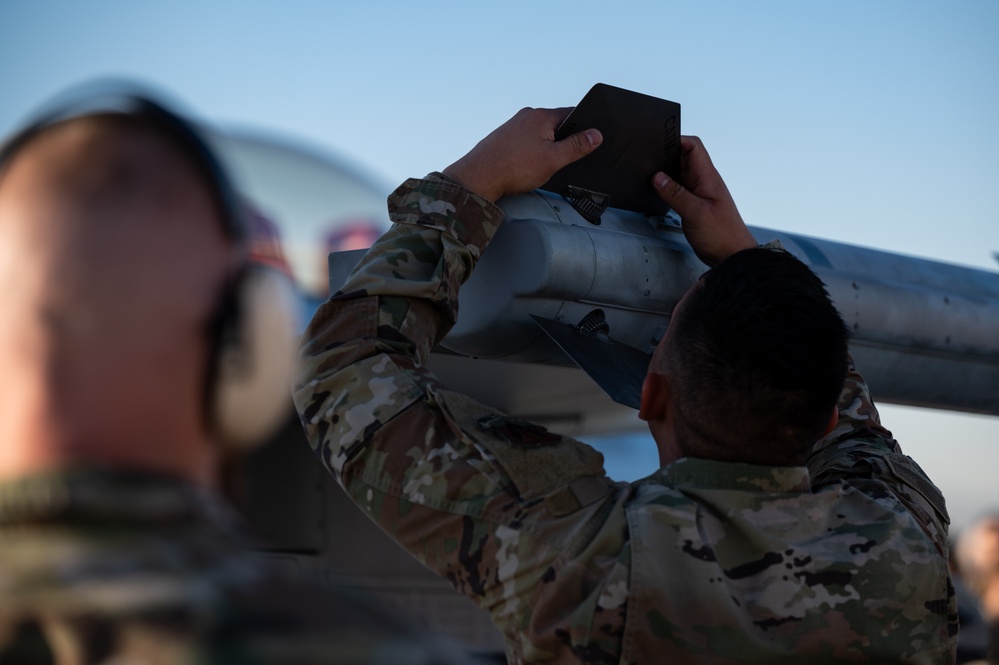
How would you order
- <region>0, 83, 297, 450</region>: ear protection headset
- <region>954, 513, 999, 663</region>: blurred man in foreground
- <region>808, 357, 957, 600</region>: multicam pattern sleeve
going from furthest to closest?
<region>954, 513, 999, 663</region>: blurred man in foreground < <region>808, 357, 957, 600</region>: multicam pattern sleeve < <region>0, 83, 297, 450</region>: ear protection headset

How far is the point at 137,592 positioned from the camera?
2.56 feet

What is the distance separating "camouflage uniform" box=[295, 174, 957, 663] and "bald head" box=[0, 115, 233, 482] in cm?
113

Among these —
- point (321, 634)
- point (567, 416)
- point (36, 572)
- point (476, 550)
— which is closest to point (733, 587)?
point (476, 550)

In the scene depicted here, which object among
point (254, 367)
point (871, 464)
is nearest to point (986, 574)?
point (871, 464)

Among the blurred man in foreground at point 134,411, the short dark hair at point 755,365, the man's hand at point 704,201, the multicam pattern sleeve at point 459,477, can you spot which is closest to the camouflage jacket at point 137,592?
the blurred man in foreground at point 134,411

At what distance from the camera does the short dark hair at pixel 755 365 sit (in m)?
1.98

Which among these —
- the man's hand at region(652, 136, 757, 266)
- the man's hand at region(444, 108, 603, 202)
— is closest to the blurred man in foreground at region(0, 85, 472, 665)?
the man's hand at region(444, 108, 603, 202)

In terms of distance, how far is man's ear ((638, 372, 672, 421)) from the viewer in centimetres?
211

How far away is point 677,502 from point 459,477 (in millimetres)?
383

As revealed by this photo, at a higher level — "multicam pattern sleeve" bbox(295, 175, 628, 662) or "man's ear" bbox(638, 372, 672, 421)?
"man's ear" bbox(638, 372, 672, 421)

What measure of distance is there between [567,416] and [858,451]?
303 cm

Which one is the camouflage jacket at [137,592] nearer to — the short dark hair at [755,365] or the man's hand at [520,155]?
the short dark hair at [755,365]

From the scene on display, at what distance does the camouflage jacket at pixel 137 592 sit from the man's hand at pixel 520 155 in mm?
1669

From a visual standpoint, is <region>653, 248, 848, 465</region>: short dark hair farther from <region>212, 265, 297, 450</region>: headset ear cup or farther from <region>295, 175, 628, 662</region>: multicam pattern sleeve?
<region>212, 265, 297, 450</region>: headset ear cup
